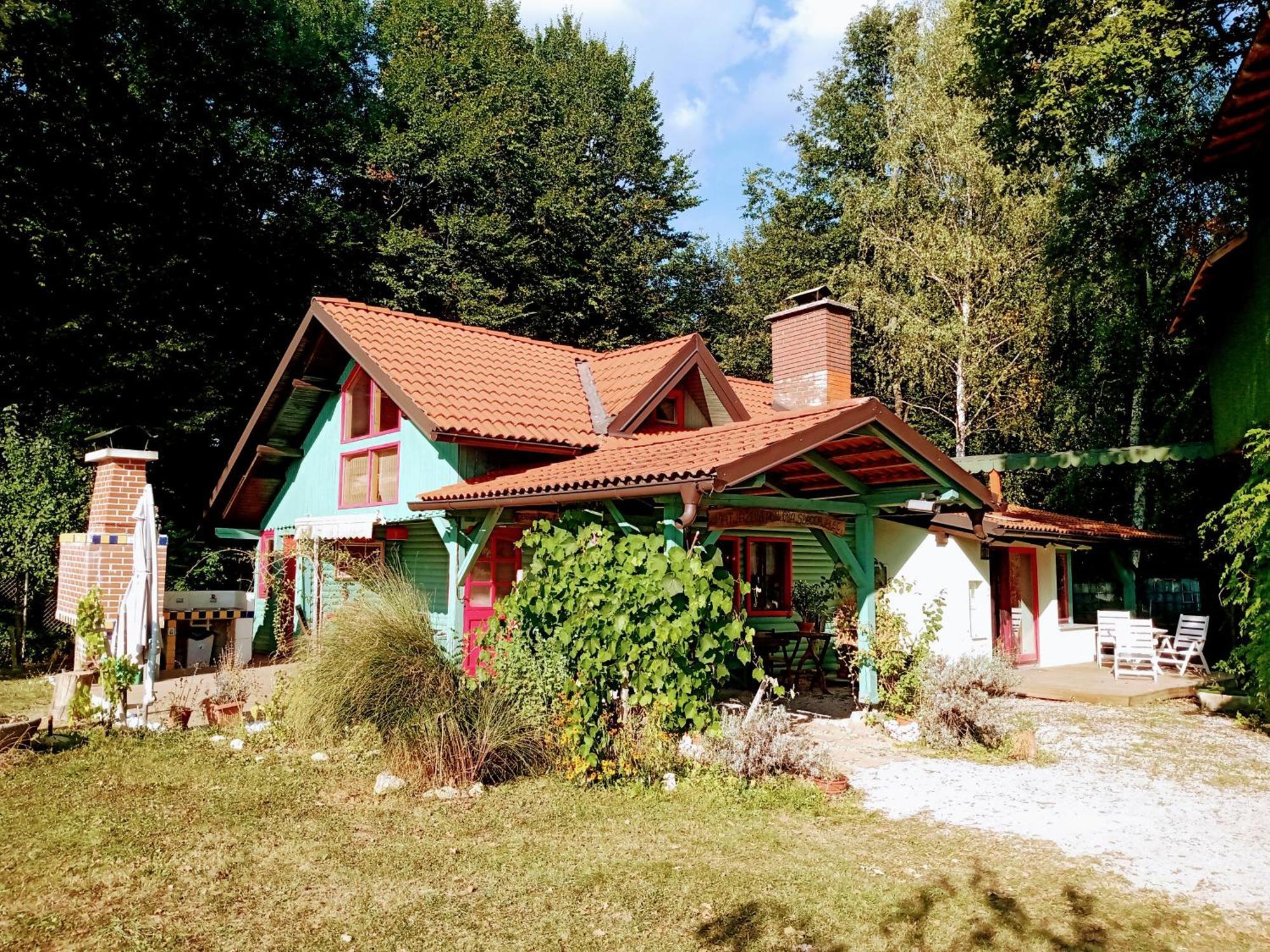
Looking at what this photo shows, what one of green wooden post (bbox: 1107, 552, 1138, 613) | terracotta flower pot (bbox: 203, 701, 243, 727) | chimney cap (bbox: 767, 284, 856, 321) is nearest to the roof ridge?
chimney cap (bbox: 767, 284, 856, 321)

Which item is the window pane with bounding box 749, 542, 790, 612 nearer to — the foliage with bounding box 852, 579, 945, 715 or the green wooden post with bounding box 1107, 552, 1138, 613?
the foliage with bounding box 852, 579, 945, 715

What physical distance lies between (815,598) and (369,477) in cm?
744

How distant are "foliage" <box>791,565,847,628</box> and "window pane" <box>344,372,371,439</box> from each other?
7527 millimetres

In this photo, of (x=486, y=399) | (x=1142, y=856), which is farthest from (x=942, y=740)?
(x=486, y=399)

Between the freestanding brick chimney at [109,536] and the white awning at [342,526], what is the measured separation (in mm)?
2220

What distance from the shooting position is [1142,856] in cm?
586

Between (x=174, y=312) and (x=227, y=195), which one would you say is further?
(x=227, y=195)

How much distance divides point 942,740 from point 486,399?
7259 millimetres

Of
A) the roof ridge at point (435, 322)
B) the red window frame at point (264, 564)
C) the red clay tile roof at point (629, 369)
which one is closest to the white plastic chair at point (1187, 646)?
the red clay tile roof at point (629, 369)

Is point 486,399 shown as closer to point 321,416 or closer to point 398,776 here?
point 321,416

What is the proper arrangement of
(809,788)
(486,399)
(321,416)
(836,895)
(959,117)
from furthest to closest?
1. (959,117)
2. (321,416)
3. (486,399)
4. (809,788)
5. (836,895)

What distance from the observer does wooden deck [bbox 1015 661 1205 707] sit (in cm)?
1220

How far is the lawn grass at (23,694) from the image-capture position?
10156 millimetres

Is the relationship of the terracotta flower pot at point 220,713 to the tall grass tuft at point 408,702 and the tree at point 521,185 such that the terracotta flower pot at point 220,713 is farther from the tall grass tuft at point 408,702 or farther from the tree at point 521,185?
the tree at point 521,185
